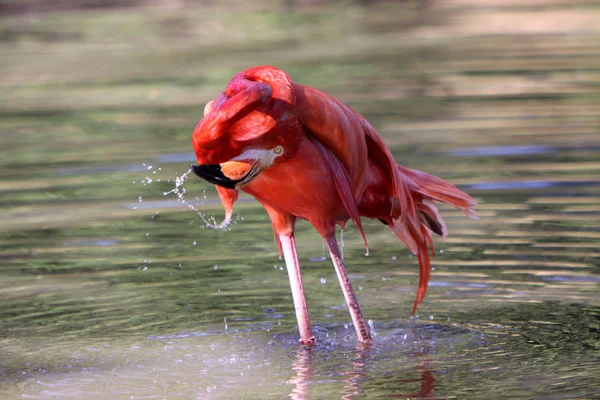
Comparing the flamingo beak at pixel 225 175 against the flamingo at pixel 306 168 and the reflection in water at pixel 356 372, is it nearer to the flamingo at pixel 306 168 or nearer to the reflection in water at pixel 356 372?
the flamingo at pixel 306 168

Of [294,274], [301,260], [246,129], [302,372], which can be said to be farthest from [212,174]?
[301,260]

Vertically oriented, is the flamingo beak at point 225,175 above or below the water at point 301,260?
above

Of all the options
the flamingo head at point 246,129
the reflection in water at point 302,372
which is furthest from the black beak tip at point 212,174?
the reflection in water at point 302,372

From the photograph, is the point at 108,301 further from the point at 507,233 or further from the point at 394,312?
the point at 507,233

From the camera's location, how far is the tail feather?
4594 millimetres

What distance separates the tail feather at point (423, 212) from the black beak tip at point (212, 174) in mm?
901

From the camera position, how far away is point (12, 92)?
13.1m

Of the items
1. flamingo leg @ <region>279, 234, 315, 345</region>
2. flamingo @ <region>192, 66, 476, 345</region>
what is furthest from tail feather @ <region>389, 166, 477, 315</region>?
flamingo leg @ <region>279, 234, 315, 345</region>

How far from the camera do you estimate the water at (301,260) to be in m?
4.17

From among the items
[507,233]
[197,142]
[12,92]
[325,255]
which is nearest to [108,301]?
[325,255]

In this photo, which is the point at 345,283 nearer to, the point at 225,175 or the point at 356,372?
the point at 356,372

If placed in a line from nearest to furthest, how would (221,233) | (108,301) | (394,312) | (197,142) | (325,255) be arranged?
(197,142) → (394,312) → (108,301) → (325,255) → (221,233)

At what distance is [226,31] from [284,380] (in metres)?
13.8

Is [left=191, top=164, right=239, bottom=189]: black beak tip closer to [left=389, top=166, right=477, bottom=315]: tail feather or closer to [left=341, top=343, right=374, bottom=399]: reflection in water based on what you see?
[left=341, top=343, right=374, bottom=399]: reflection in water
